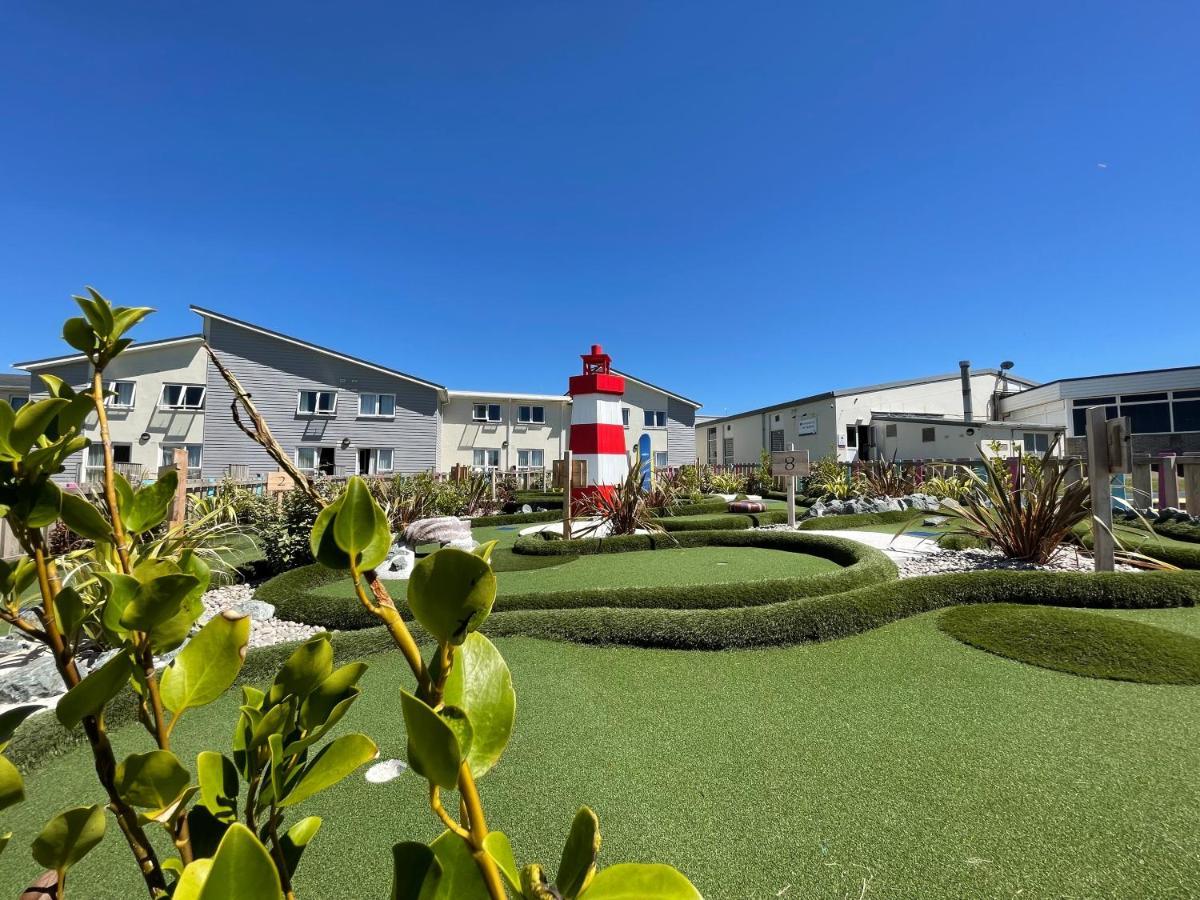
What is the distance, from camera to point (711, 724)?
8.71 ft

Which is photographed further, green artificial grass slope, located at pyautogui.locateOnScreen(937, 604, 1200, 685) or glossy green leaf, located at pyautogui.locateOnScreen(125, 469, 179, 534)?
green artificial grass slope, located at pyautogui.locateOnScreen(937, 604, 1200, 685)

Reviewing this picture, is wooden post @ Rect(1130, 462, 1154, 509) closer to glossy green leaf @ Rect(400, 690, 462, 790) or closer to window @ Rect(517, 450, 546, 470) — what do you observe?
glossy green leaf @ Rect(400, 690, 462, 790)

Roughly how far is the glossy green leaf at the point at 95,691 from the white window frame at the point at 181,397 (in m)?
25.9

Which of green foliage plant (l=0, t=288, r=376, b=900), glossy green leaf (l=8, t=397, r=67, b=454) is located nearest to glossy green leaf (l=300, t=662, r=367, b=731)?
green foliage plant (l=0, t=288, r=376, b=900)

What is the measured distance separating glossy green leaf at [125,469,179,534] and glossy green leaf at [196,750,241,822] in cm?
30

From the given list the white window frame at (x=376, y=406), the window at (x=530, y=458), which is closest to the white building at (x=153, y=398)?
the white window frame at (x=376, y=406)

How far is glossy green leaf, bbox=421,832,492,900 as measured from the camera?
1.31 ft

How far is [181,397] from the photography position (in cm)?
2128

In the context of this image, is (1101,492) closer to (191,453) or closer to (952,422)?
(952,422)

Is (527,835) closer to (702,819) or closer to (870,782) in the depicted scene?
(702,819)

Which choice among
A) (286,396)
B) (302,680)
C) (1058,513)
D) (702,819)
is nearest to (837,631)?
(702,819)

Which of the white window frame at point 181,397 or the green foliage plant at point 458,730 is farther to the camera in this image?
the white window frame at point 181,397

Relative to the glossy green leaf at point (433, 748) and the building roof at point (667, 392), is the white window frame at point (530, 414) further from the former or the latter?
the glossy green leaf at point (433, 748)

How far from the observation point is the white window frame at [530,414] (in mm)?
27203
